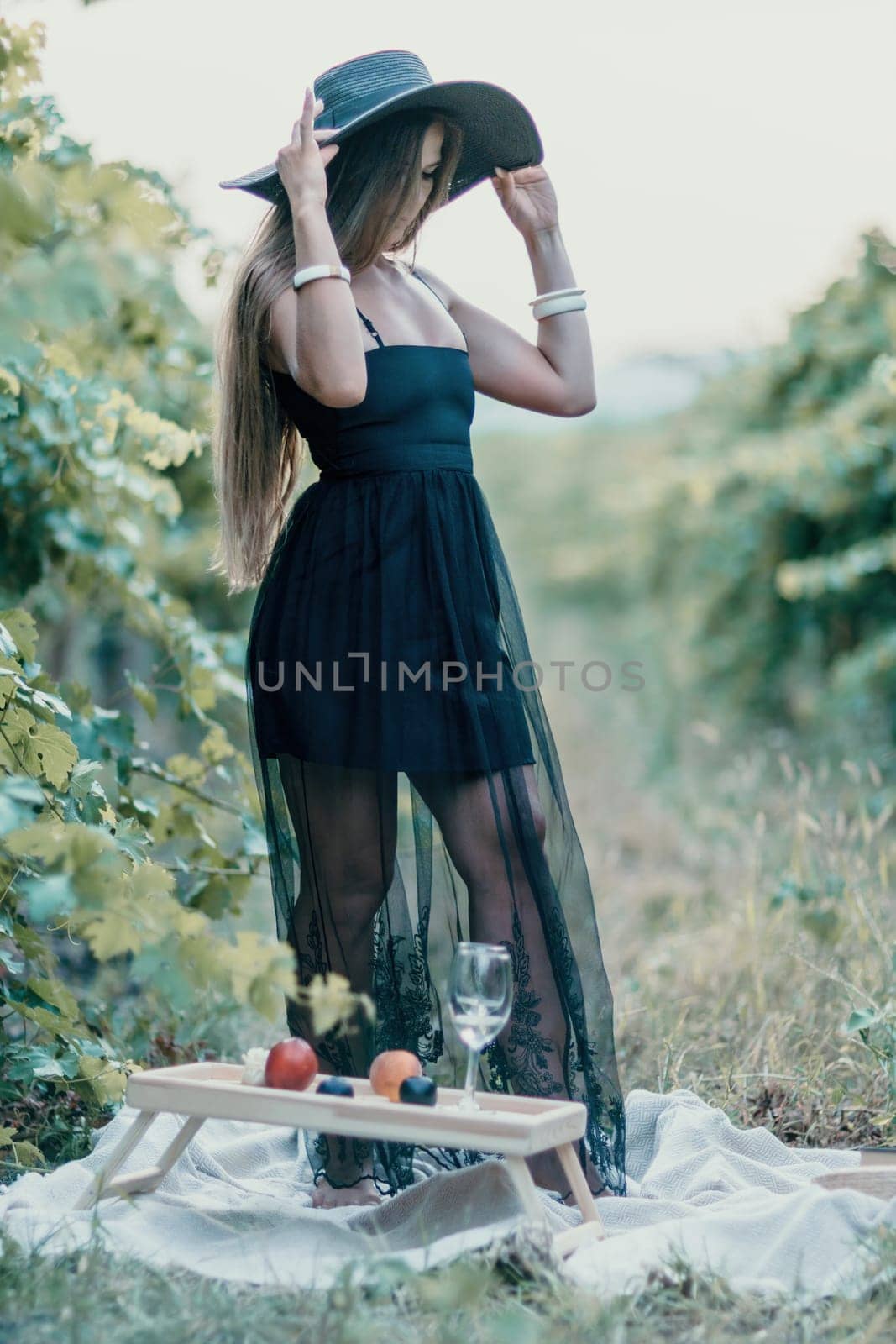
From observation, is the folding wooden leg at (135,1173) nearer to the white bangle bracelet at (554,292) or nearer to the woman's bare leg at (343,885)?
the woman's bare leg at (343,885)

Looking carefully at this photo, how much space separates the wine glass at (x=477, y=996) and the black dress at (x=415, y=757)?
1.21ft

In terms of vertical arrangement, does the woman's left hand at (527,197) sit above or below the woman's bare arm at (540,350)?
above

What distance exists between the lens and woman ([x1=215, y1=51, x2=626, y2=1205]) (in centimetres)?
244

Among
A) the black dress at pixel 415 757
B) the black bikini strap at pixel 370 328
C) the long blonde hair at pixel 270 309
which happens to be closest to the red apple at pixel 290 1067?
the black dress at pixel 415 757

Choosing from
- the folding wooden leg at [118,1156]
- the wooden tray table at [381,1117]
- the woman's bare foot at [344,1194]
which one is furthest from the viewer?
the woman's bare foot at [344,1194]

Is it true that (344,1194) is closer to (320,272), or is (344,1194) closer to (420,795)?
(420,795)

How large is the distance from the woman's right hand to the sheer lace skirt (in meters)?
0.49

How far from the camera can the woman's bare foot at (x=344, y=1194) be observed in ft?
8.00

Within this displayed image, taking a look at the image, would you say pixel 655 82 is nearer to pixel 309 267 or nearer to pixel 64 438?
pixel 64 438

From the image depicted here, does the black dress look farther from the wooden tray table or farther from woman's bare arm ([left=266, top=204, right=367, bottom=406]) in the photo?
the wooden tray table

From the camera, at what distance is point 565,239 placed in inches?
113

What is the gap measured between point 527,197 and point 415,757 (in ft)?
3.94

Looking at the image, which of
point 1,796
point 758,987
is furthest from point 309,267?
point 758,987

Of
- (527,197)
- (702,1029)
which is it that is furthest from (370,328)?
(702,1029)
